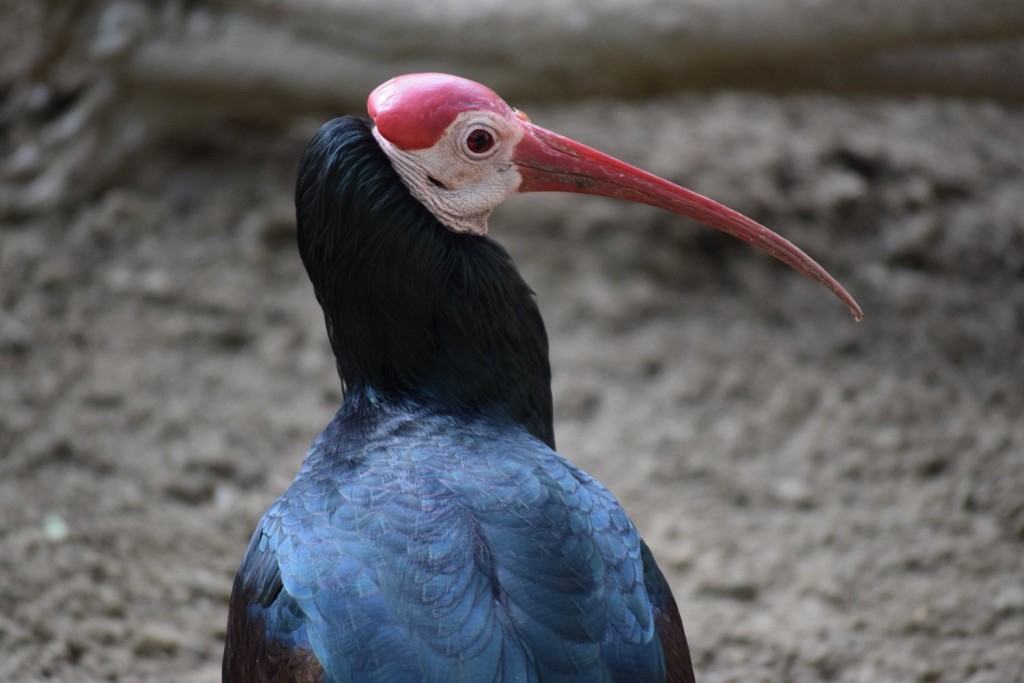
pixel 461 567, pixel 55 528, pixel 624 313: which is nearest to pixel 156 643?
pixel 55 528

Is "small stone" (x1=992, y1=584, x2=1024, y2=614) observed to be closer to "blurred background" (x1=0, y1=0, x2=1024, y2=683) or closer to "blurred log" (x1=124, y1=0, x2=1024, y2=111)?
"blurred background" (x1=0, y1=0, x2=1024, y2=683)

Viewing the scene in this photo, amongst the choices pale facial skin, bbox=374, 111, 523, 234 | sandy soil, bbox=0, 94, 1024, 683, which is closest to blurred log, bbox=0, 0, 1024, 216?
sandy soil, bbox=0, 94, 1024, 683

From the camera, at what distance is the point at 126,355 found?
5031 millimetres

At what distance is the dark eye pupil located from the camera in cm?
270

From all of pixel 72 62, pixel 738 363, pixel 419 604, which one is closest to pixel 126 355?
pixel 72 62

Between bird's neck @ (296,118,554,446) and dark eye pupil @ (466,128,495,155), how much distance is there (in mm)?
164

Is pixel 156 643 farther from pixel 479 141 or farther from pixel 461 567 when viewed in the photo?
pixel 479 141

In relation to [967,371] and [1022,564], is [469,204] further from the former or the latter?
[967,371]

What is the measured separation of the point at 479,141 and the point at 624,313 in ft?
8.65

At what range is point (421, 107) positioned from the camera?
262cm

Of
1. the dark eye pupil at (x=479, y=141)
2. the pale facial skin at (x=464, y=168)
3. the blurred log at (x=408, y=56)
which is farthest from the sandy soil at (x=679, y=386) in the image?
the dark eye pupil at (x=479, y=141)

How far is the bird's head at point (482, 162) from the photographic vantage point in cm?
264

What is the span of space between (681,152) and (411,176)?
3506 mm

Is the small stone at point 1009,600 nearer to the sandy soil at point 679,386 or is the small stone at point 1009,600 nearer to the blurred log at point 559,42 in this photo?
the sandy soil at point 679,386
